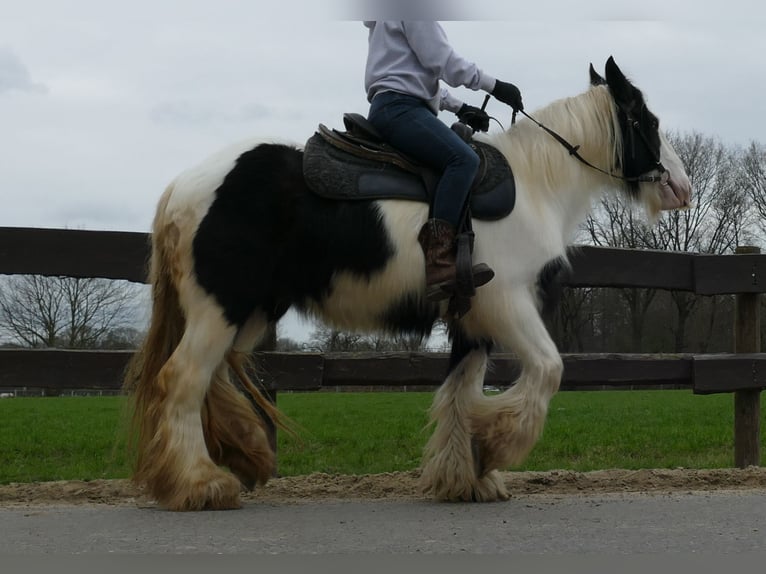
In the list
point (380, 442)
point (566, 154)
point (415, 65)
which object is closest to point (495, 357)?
point (566, 154)

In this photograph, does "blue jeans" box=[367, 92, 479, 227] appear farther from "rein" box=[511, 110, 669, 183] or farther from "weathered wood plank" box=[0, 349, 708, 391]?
"weathered wood plank" box=[0, 349, 708, 391]

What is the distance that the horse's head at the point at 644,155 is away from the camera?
5.73m

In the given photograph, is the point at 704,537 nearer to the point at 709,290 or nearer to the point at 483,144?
the point at 483,144

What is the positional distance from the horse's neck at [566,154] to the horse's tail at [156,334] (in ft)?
6.86

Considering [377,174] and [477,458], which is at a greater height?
[377,174]

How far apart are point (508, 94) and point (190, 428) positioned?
105 inches

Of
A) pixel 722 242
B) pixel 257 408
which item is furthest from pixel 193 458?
pixel 722 242

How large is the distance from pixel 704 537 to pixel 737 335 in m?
3.96

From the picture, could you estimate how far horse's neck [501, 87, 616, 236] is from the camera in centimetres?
553

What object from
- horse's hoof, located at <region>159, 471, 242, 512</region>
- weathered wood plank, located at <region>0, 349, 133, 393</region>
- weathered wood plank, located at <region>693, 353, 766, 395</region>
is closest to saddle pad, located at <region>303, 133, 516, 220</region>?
horse's hoof, located at <region>159, 471, 242, 512</region>

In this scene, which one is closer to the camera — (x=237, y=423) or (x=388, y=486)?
(x=237, y=423)

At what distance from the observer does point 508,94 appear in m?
5.54

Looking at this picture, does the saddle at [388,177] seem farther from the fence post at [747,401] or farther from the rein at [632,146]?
the fence post at [747,401]

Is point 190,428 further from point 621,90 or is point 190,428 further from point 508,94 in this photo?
point 621,90
